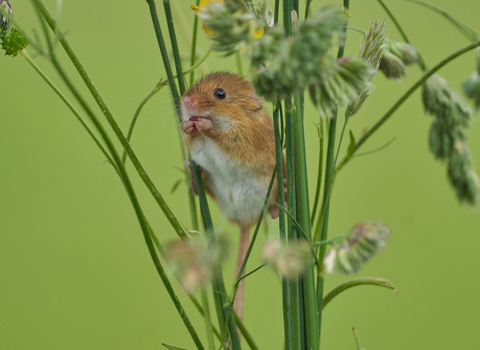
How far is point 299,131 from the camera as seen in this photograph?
0.62 meters

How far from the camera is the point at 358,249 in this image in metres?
0.50

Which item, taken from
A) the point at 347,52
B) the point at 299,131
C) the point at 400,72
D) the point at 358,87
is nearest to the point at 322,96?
the point at 358,87

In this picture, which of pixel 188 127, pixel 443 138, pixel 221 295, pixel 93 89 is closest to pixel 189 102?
pixel 188 127

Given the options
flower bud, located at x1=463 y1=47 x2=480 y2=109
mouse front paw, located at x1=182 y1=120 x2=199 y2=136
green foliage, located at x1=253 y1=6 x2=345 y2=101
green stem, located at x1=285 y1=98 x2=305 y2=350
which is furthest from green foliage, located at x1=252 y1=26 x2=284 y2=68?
mouse front paw, located at x1=182 y1=120 x2=199 y2=136

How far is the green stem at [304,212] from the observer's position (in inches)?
24.2

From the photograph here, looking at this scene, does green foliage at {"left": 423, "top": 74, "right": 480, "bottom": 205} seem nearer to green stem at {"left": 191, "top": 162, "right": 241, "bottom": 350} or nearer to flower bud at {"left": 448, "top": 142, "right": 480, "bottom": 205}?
flower bud at {"left": 448, "top": 142, "right": 480, "bottom": 205}

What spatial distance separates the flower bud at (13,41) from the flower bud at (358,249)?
0.61 metres

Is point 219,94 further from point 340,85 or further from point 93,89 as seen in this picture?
point 340,85

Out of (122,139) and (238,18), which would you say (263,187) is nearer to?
(122,139)

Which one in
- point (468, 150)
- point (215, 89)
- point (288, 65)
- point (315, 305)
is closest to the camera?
point (288, 65)

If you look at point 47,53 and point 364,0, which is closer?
point 47,53

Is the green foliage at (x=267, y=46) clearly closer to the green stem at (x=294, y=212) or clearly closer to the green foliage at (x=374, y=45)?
the green stem at (x=294, y=212)

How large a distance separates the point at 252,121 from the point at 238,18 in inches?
28.4

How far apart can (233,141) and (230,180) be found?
0.11m
